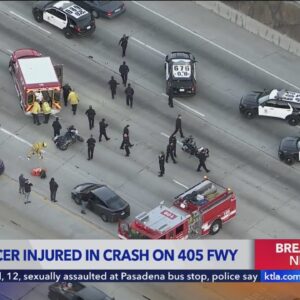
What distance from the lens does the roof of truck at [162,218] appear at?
Answer: 58688 millimetres

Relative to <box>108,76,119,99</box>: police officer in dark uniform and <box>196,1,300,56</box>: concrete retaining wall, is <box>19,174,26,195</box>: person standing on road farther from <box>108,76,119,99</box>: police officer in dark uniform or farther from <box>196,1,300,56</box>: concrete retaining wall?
<box>196,1,300,56</box>: concrete retaining wall

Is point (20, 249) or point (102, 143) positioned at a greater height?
point (20, 249)

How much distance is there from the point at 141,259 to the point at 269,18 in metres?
29.3

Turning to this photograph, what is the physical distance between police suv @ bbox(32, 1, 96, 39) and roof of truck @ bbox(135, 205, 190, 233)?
17.9 metres

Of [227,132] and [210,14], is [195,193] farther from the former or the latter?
[210,14]

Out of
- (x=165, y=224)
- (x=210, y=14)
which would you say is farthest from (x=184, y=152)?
(x=210, y=14)

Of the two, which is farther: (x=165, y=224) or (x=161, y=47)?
(x=161, y=47)

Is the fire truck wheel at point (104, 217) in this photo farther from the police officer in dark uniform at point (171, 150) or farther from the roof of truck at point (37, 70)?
the roof of truck at point (37, 70)

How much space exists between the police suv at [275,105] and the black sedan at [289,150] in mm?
2602

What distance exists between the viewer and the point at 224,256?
51938mm

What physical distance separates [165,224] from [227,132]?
11.4 metres

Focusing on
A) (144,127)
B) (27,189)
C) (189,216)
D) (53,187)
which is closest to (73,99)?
(144,127)

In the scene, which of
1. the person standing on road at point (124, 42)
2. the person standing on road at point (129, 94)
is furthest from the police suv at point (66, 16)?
the person standing on road at point (129, 94)

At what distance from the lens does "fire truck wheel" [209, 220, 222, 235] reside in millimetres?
61219
